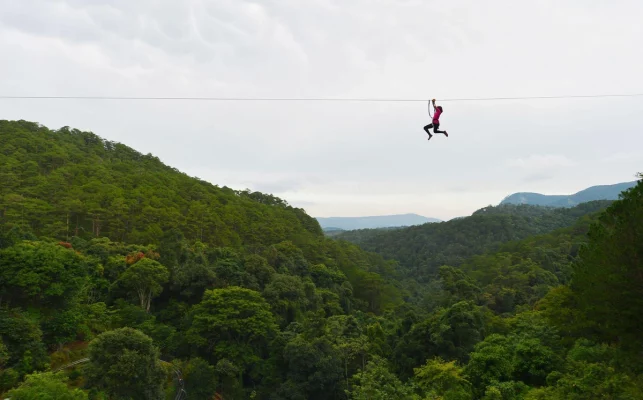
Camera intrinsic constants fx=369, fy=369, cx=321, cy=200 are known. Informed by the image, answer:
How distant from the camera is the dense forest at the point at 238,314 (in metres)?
11.9

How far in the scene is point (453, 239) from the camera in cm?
9762

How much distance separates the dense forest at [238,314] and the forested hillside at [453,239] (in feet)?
A: 138

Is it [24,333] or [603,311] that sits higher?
[603,311]

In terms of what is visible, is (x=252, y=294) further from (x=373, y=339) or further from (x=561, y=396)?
(x=561, y=396)

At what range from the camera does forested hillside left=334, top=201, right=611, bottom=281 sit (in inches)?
3370

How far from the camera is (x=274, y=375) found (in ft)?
72.1

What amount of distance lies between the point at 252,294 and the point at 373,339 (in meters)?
8.18

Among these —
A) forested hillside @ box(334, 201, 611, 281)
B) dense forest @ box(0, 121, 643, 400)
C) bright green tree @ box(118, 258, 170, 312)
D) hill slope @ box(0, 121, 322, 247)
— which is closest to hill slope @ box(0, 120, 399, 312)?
hill slope @ box(0, 121, 322, 247)

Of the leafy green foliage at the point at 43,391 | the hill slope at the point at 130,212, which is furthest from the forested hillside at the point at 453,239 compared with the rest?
the leafy green foliage at the point at 43,391

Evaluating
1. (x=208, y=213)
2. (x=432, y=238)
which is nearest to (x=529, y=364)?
(x=208, y=213)

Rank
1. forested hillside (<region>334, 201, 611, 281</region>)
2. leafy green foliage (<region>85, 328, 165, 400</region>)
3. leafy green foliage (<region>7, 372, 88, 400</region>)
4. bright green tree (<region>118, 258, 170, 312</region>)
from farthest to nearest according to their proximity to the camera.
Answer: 1. forested hillside (<region>334, 201, 611, 281</region>)
2. bright green tree (<region>118, 258, 170, 312</region>)
3. leafy green foliage (<region>85, 328, 165, 400</region>)
4. leafy green foliage (<region>7, 372, 88, 400</region>)

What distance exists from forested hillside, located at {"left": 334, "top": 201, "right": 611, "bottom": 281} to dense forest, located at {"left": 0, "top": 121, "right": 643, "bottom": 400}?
138 ft

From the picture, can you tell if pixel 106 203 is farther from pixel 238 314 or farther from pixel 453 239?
pixel 453 239

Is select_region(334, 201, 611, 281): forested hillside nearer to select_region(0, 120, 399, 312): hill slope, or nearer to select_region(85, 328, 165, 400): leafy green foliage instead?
select_region(0, 120, 399, 312): hill slope
